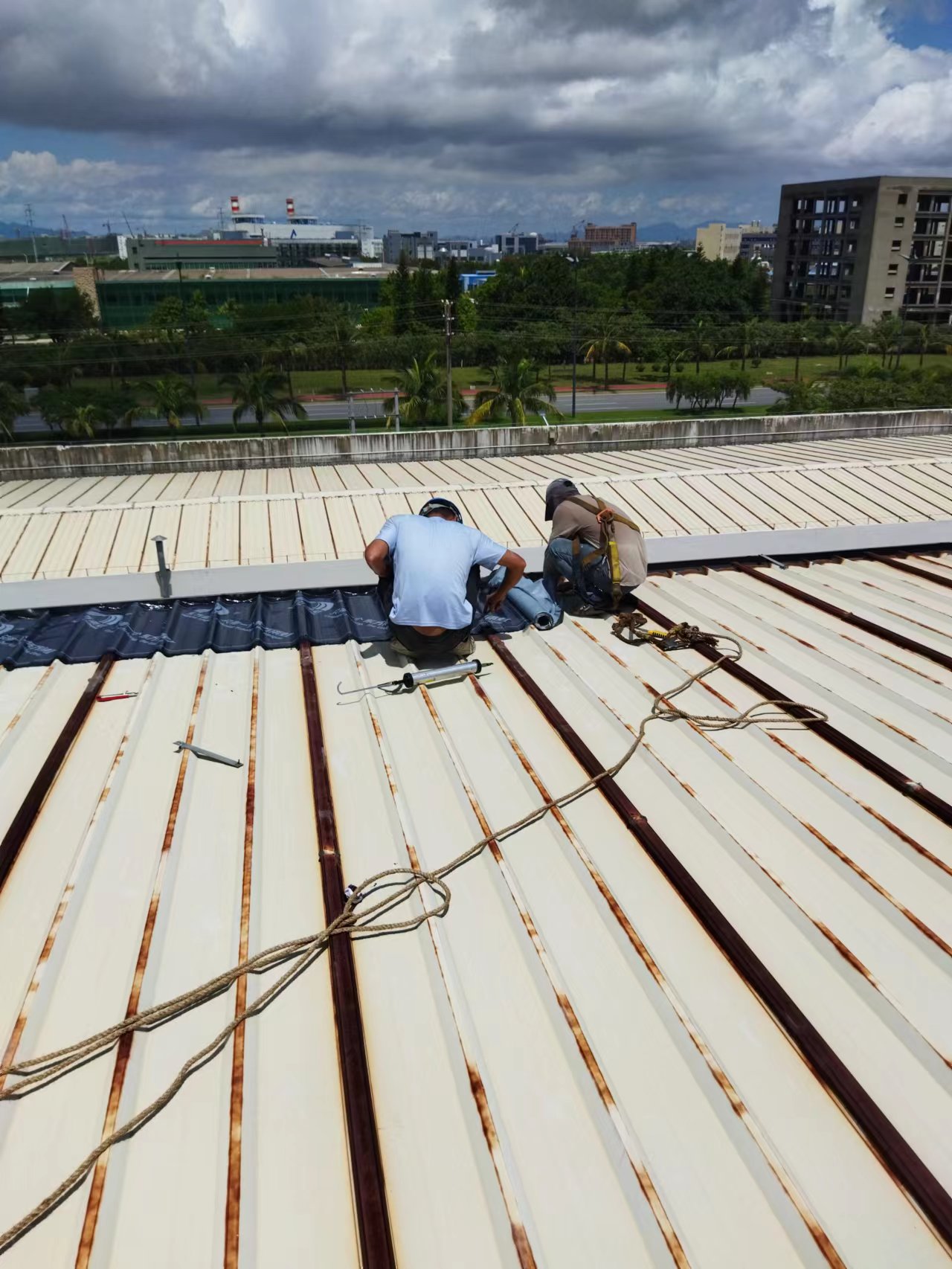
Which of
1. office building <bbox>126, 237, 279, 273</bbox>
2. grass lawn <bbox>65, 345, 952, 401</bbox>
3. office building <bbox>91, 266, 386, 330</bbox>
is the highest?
office building <bbox>126, 237, 279, 273</bbox>

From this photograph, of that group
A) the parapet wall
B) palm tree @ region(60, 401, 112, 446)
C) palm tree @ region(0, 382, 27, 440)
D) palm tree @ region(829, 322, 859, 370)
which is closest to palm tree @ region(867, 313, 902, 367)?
palm tree @ region(829, 322, 859, 370)

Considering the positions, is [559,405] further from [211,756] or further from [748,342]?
[211,756]

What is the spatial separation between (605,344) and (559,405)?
9610mm

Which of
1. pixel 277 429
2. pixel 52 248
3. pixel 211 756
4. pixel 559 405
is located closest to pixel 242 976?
pixel 211 756

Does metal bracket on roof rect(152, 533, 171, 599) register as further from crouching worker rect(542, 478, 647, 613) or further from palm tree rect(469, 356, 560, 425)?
palm tree rect(469, 356, 560, 425)

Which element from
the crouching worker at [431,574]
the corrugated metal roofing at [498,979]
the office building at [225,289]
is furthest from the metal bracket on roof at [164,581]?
the office building at [225,289]

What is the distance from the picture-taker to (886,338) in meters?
60.2

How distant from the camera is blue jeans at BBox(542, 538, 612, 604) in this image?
22.6ft

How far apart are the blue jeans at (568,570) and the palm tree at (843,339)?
204 feet

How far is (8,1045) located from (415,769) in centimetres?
231

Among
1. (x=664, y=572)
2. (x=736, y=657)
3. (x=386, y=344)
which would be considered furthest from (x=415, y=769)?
(x=386, y=344)

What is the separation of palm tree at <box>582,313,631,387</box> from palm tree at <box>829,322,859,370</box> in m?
15.1

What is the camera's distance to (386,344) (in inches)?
2144

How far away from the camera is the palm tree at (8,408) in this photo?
116 feet
